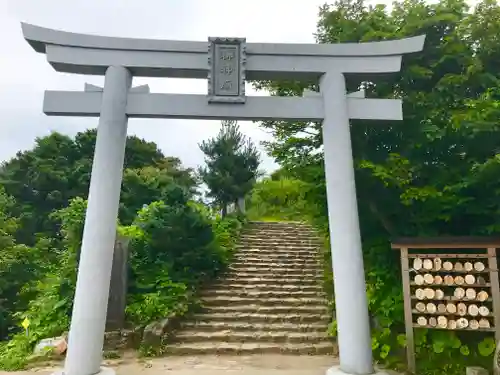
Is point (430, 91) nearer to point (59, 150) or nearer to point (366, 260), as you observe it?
point (366, 260)

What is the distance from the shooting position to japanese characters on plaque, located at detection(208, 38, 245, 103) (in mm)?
5531

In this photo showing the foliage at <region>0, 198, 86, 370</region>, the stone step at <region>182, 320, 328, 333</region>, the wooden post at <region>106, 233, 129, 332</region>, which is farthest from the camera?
the stone step at <region>182, 320, 328, 333</region>

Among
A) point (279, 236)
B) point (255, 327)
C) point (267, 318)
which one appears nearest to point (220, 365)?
point (255, 327)

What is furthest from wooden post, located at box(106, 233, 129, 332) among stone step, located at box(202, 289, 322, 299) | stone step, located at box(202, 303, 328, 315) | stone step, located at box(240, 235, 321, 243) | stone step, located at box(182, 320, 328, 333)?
stone step, located at box(240, 235, 321, 243)

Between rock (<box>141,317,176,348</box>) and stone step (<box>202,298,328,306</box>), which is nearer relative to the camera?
rock (<box>141,317,176,348</box>)

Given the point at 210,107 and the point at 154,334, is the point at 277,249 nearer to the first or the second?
the point at 154,334

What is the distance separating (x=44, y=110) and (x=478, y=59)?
6682mm

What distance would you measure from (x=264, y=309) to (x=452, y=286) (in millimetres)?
3768

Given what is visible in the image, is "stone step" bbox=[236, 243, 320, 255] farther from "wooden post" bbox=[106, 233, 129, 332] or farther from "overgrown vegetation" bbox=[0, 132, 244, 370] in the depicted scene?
"wooden post" bbox=[106, 233, 129, 332]

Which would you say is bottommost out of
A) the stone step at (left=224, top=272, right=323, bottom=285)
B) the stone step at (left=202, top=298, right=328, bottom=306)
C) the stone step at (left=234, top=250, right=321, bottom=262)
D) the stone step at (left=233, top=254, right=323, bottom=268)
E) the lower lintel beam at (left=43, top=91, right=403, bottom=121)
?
the stone step at (left=202, top=298, right=328, bottom=306)

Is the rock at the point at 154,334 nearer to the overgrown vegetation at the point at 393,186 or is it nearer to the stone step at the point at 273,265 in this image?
the overgrown vegetation at the point at 393,186

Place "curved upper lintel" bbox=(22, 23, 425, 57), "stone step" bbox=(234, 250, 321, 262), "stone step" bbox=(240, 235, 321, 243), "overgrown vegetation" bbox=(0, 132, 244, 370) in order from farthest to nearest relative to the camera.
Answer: "stone step" bbox=(240, 235, 321, 243) → "stone step" bbox=(234, 250, 321, 262) → "overgrown vegetation" bbox=(0, 132, 244, 370) → "curved upper lintel" bbox=(22, 23, 425, 57)

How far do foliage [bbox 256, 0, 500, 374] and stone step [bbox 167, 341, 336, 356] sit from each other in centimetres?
108

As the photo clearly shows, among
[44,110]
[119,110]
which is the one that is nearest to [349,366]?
[119,110]
